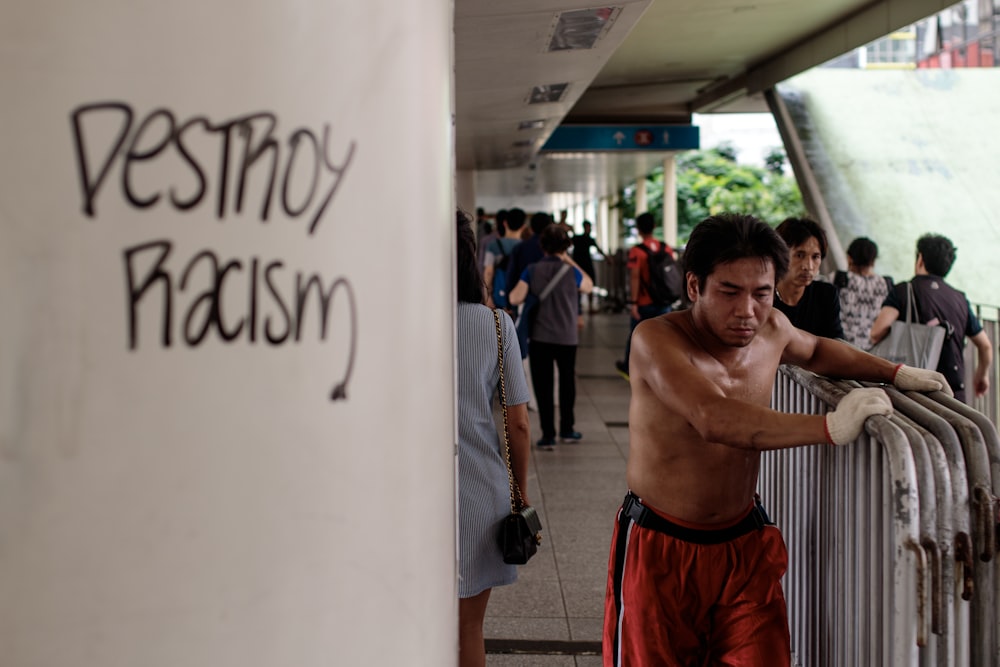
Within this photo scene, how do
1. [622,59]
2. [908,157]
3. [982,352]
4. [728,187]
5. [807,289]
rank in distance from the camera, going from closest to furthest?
[807,289] < [982,352] < [908,157] < [622,59] < [728,187]

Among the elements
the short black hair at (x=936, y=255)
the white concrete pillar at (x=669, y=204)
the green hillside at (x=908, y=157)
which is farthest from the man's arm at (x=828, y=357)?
the white concrete pillar at (x=669, y=204)

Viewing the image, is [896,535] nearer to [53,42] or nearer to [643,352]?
[643,352]

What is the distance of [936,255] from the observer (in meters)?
6.87

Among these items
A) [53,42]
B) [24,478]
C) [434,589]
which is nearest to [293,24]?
[53,42]

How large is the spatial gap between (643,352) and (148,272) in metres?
1.86

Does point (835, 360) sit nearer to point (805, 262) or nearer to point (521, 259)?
point (805, 262)

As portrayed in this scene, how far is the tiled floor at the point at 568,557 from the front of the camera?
473 cm

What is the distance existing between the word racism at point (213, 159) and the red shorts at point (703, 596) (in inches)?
75.6

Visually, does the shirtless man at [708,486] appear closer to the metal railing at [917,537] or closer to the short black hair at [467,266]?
the metal railing at [917,537]

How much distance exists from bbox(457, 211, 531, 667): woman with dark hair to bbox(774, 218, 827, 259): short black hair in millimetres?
2253

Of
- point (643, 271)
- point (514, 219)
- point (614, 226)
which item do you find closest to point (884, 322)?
point (643, 271)

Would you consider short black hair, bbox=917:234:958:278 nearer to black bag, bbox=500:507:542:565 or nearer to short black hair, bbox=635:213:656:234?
short black hair, bbox=635:213:656:234

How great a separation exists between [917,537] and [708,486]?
34.1 inches

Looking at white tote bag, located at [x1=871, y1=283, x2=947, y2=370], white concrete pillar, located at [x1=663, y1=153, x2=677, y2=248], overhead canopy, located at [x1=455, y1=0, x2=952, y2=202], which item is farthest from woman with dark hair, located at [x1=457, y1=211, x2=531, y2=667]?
white concrete pillar, located at [x1=663, y1=153, x2=677, y2=248]
